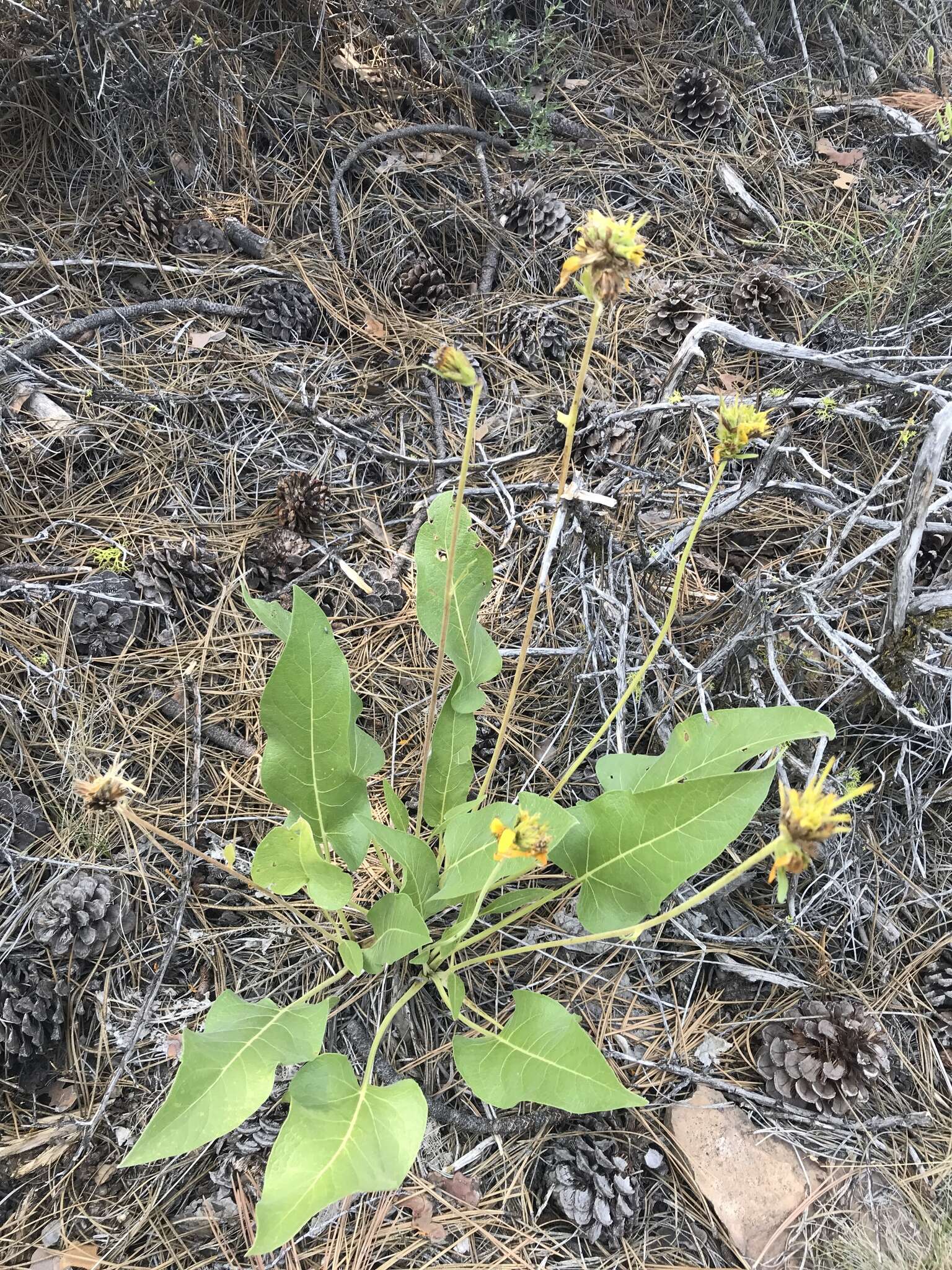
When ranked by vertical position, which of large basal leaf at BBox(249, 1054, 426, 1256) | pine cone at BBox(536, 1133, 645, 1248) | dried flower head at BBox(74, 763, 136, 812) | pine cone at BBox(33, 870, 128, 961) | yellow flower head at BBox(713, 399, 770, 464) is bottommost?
pine cone at BBox(536, 1133, 645, 1248)

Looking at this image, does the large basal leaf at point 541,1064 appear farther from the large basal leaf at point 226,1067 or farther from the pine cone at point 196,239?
the pine cone at point 196,239

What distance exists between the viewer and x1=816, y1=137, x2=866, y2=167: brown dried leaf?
108 inches

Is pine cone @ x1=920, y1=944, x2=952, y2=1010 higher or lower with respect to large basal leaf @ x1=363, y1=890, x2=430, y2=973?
lower

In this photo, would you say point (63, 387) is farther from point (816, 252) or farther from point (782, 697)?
point (816, 252)

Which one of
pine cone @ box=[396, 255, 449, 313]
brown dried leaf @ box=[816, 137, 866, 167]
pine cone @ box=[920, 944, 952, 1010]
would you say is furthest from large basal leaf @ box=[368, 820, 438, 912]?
brown dried leaf @ box=[816, 137, 866, 167]

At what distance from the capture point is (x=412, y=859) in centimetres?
133

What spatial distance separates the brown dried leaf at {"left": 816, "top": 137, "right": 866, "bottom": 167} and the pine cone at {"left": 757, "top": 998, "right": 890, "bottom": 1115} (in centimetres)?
272

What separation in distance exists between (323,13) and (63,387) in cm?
138

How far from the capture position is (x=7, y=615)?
1.76 meters

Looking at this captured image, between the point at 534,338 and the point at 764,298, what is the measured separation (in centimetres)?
69

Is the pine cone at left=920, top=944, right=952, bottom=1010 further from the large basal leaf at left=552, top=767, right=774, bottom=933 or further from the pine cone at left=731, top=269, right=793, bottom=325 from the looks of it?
the pine cone at left=731, top=269, right=793, bottom=325

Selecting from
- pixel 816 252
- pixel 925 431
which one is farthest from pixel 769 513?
pixel 816 252

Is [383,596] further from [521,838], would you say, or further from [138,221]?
[138,221]

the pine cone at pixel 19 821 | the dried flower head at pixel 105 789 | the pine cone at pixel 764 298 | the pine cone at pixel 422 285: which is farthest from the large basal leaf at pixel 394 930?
the pine cone at pixel 764 298
